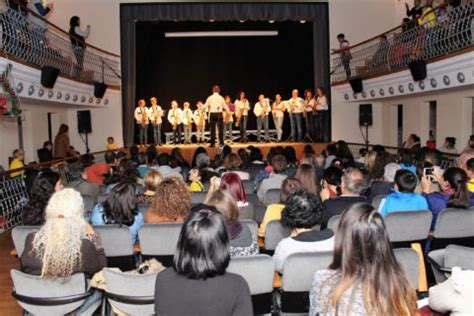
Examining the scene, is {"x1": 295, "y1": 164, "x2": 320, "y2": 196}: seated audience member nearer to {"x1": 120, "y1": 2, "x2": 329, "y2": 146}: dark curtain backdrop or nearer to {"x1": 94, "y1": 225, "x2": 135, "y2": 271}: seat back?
{"x1": 94, "y1": 225, "x2": 135, "y2": 271}: seat back

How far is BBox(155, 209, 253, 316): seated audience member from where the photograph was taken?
76.6 inches

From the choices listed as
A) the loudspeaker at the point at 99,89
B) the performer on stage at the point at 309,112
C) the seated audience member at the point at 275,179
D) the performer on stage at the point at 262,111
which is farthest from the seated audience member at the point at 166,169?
the performer on stage at the point at 262,111

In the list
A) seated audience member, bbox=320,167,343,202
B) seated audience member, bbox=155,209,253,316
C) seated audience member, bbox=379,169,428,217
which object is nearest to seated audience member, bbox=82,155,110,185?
seated audience member, bbox=320,167,343,202

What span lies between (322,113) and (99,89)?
6025 mm

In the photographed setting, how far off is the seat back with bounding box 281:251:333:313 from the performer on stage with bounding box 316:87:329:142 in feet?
36.8

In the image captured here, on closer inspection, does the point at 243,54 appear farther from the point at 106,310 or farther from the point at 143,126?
the point at 106,310

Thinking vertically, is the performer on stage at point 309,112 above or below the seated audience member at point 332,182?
above

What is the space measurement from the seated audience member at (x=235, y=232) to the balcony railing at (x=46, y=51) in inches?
208

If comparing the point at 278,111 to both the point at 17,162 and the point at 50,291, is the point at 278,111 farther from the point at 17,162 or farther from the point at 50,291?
the point at 50,291

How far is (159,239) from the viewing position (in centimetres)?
347

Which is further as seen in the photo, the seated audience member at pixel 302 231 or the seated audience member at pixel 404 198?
the seated audience member at pixel 404 198

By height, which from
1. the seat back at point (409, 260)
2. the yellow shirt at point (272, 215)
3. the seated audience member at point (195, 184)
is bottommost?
the seat back at point (409, 260)

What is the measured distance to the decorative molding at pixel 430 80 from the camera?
8.34m

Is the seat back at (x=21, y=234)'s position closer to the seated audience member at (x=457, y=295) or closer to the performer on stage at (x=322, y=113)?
the seated audience member at (x=457, y=295)
